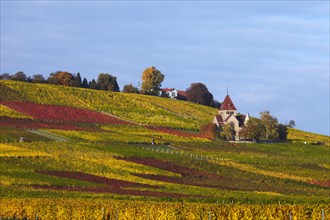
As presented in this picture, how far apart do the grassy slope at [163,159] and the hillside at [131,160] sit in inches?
4.2

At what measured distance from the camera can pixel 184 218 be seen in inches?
1812

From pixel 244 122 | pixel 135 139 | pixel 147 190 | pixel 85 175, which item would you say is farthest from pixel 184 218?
pixel 244 122

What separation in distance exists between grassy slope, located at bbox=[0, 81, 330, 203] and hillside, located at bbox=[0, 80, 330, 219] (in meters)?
0.11

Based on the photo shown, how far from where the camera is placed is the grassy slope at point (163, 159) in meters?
72.9

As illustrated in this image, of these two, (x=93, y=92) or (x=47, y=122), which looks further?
(x=93, y=92)

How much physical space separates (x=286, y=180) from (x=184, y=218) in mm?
42576

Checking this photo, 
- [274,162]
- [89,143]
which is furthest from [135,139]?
[274,162]

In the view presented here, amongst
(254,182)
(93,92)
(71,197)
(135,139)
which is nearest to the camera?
(71,197)

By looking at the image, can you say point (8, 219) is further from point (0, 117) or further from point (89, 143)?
point (0, 117)

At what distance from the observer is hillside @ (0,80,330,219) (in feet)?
213

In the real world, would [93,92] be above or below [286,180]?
above

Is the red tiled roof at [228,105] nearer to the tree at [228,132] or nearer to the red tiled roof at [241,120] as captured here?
the red tiled roof at [241,120]

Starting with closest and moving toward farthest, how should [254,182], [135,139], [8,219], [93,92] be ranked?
[8,219] < [254,182] < [135,139] < [93,92]

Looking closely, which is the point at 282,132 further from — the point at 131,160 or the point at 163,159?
the point at 131,160
